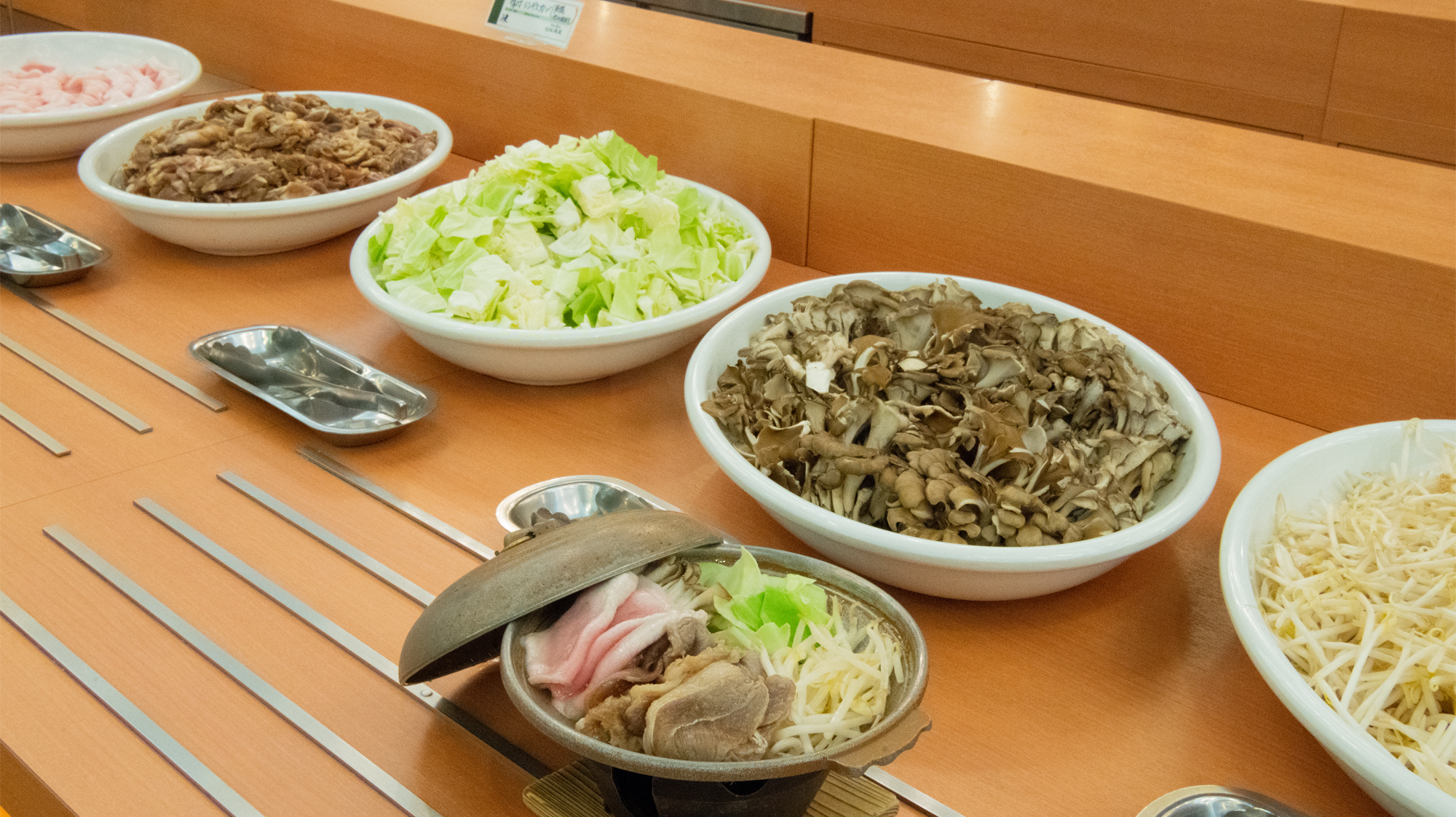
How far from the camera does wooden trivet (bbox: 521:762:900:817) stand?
782 mm

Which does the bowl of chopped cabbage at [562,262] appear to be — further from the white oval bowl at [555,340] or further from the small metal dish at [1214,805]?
the small metal dish at [1214,805]

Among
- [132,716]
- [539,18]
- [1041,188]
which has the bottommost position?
[132,716]

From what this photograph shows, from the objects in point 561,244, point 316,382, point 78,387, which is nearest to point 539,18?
point 561,244

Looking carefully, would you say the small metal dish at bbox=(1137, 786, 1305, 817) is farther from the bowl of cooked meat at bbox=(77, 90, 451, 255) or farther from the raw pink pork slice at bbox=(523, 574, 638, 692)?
the bowl of cooked meat at bbox=(77, 90, 451, 255)

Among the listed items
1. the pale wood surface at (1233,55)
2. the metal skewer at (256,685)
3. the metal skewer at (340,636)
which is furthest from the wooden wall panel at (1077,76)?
the metal skewer at (256,685)

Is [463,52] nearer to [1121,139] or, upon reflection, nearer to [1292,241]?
[1121,139]

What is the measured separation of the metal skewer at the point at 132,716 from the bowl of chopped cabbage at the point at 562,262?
0.49m

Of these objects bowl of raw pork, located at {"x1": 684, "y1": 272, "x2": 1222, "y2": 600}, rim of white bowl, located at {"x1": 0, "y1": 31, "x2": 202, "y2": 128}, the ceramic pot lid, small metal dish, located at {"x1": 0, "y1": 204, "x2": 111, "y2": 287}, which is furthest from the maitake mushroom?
rim of white bowl, located at {"x1": 0, "y1": 31, "x2": 202, "y2": 128}

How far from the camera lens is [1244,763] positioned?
86 cm

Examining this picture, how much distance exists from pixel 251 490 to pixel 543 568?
54 centimetres

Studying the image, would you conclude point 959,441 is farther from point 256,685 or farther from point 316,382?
point 316,382

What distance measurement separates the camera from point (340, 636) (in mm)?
978

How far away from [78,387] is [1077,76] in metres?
2.43

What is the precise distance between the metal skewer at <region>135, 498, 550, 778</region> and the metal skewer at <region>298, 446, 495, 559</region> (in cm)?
7
